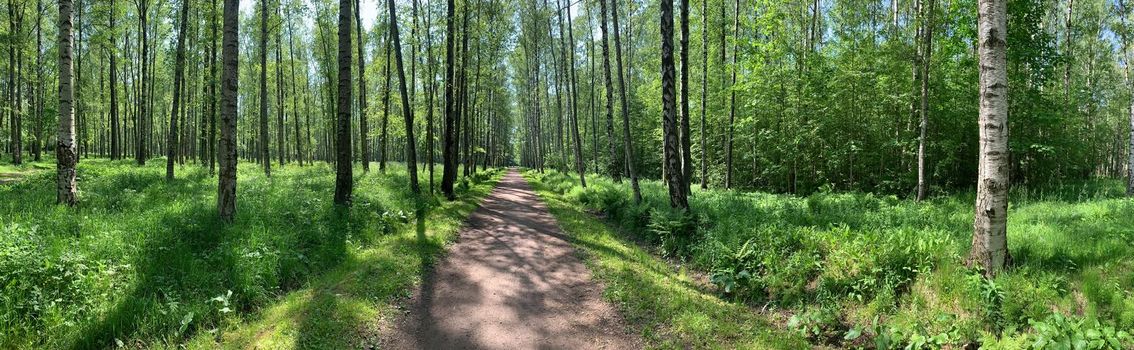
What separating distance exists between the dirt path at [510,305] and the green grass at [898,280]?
0.50 metres

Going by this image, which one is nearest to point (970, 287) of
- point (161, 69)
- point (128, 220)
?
point (128, 220)

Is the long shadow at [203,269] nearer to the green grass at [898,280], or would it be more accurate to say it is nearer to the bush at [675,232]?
the green grass at [898,280]

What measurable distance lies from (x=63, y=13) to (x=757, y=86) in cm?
1939

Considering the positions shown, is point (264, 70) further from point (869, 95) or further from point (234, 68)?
point (869, 95)

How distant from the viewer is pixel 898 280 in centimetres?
532

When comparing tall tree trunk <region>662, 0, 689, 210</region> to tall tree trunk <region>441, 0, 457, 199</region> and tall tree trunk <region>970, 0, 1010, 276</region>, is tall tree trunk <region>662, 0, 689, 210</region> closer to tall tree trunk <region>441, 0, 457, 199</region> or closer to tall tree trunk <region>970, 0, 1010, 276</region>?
tall tree trunk <region>970, 0, 1010, 276</region>

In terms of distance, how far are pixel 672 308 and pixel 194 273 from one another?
5554mm

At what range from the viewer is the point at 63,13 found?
878 cm

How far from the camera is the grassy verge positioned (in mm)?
4996

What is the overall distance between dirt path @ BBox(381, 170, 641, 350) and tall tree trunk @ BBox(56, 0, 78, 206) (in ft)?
22.4

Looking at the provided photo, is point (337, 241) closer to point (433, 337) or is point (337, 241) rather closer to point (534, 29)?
point (433, 337)

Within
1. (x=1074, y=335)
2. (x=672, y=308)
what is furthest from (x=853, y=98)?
(x=1074, y=335)

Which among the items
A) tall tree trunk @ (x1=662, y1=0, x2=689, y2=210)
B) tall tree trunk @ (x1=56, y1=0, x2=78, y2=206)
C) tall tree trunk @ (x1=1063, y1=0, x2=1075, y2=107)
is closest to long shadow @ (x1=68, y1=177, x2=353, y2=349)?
tall tree trunk @ (x1=56, y1=0, x2=78, y2=206)

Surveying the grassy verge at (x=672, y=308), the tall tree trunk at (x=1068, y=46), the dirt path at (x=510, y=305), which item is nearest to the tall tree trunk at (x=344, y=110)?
the dirt path at (x=510, y=305)
